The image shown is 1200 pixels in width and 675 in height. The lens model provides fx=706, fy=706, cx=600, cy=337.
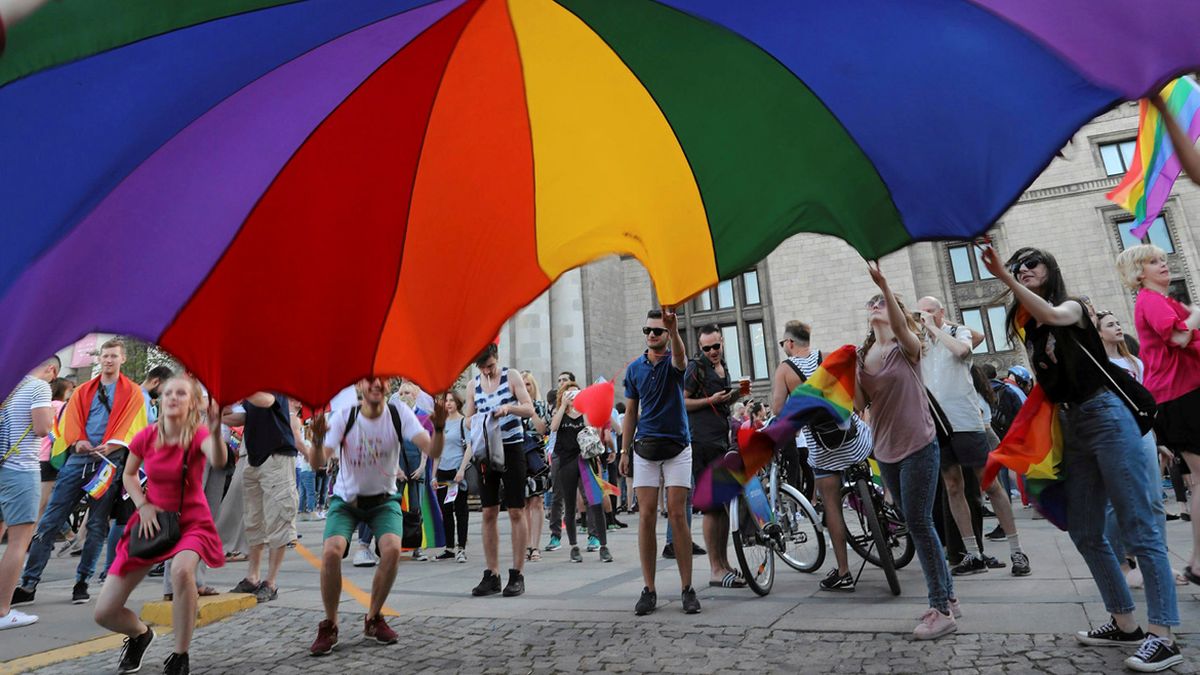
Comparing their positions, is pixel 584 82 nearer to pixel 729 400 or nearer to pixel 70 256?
pixel 70 256

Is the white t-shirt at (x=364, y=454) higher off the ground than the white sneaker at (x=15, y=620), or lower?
higher

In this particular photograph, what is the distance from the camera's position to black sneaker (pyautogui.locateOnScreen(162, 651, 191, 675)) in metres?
4.18

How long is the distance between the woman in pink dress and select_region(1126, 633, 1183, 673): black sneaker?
4.91 m

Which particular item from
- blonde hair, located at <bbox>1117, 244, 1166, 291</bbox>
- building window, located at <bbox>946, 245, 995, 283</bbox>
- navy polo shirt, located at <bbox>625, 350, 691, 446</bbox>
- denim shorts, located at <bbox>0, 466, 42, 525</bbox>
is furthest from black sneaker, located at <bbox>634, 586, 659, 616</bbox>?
building window, located at <bbox>946, 245, 995, 283</bbox>

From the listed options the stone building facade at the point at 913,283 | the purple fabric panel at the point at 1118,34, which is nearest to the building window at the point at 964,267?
the stone building facade at the point at 913,283

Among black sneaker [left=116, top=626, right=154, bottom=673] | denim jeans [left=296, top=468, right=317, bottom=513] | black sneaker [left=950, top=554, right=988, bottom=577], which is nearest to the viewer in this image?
black sneaker [left=116, top=626, right=154, bottom=673]

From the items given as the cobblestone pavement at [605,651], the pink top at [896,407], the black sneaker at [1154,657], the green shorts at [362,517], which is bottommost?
the cobblestone pavement at [605,651]

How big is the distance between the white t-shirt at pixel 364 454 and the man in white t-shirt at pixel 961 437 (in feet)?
14.3

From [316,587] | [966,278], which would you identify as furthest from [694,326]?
[316,587]

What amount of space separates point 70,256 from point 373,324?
3.86 feet

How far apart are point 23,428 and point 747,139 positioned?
6.41 metres

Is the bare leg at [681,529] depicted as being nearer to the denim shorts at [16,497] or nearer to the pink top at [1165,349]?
the pink top at [1165,349]

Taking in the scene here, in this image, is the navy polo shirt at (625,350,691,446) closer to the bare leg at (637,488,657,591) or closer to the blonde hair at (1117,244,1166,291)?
the bare leg at (637,488,657,591)

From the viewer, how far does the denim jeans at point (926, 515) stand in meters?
4.26
